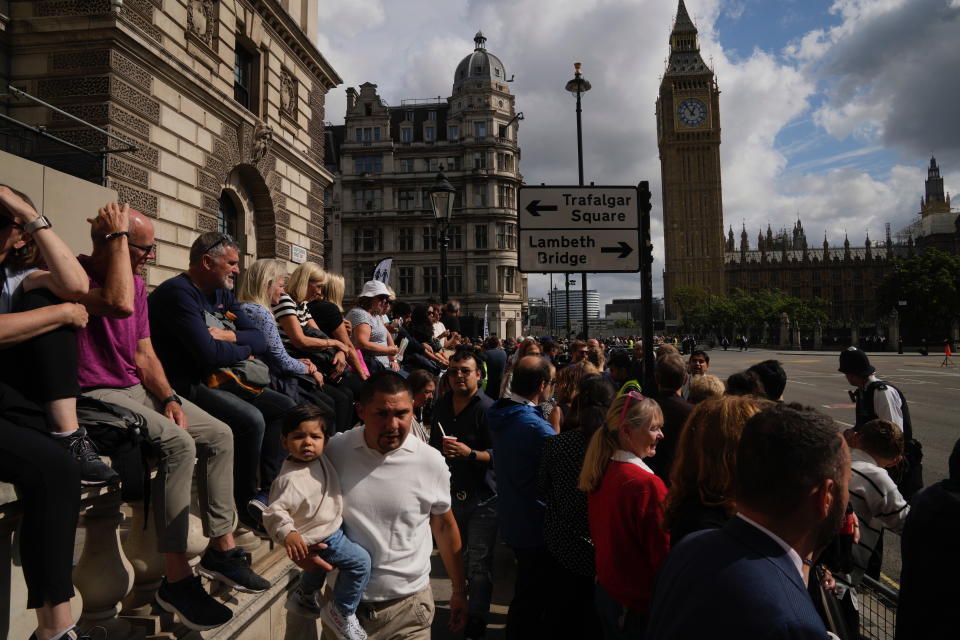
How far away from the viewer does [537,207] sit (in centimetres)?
539

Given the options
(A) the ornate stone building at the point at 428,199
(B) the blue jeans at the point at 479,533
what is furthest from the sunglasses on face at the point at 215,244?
(A) the ornate stone building at the point at 428,199

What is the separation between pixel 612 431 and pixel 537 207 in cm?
280

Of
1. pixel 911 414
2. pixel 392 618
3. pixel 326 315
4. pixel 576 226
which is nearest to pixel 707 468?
pixel 392 618

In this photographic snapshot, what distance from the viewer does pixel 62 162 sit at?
8.78m

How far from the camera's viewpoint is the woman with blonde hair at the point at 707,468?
249cm

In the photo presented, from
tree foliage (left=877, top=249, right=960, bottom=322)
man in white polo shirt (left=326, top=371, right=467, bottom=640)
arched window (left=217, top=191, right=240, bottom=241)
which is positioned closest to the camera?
man in white polo shirt (left=326, top=371, right=467, bottom=640)

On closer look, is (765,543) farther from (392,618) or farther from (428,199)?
(428,199)

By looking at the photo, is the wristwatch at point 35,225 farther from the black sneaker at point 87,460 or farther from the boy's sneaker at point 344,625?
the boy's sneaker at point 344,625

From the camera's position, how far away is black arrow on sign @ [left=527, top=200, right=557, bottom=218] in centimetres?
539

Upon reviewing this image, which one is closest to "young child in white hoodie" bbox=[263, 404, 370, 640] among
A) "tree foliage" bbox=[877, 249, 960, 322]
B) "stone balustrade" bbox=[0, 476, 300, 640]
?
"stone balustrade" bbox=[0, 476, 300, 640]

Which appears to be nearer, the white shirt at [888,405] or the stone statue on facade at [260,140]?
the white shirt at [888,405]

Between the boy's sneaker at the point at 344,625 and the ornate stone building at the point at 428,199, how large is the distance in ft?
163

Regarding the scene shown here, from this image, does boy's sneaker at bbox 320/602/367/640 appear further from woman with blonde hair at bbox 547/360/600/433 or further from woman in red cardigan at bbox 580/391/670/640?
woman with blonde hair at bbox 547/360/600/433

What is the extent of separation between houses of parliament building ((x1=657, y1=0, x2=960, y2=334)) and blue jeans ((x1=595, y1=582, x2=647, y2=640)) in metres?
120
